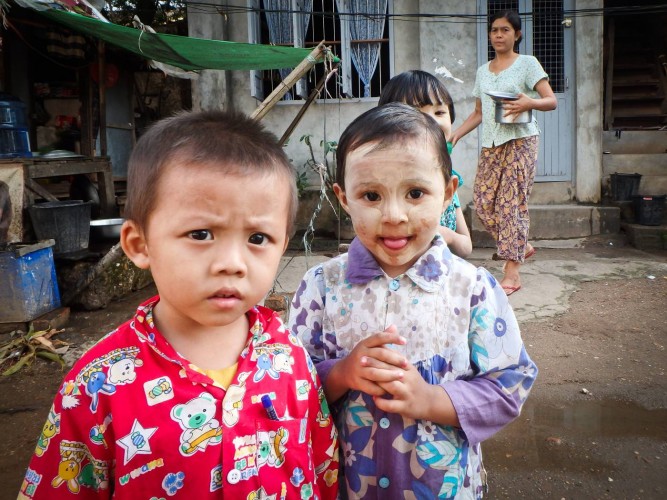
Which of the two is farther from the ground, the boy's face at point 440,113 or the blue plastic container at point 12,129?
the blue plastic container at point 12,129

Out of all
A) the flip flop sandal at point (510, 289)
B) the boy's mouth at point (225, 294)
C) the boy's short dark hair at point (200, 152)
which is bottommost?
the flip flop sandal at point (510, 289)

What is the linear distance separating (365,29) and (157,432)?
6.77 meters

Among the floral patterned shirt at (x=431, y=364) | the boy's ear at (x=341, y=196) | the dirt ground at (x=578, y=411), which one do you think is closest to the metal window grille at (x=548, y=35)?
the dirt ground at (x=578, y=411)

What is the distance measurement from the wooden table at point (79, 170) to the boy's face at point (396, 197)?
439cm

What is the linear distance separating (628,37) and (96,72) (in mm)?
8948

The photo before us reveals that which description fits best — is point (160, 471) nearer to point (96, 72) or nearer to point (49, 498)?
point (49, 498)

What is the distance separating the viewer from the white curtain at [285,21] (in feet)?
22.9

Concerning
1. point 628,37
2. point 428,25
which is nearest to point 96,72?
point 428,25

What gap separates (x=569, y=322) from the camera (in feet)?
12.4

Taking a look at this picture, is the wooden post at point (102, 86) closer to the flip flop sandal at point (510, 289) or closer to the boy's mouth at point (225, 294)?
the flip flop sandal at point (510, 289)

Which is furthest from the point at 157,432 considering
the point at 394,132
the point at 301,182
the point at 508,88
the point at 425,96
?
the point at 301,182

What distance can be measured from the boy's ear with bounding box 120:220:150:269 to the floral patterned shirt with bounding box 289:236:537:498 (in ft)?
1.33

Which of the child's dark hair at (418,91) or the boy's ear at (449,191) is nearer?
the boy's ear at (449,191)

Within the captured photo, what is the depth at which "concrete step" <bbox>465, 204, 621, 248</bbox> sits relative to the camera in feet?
21.3
